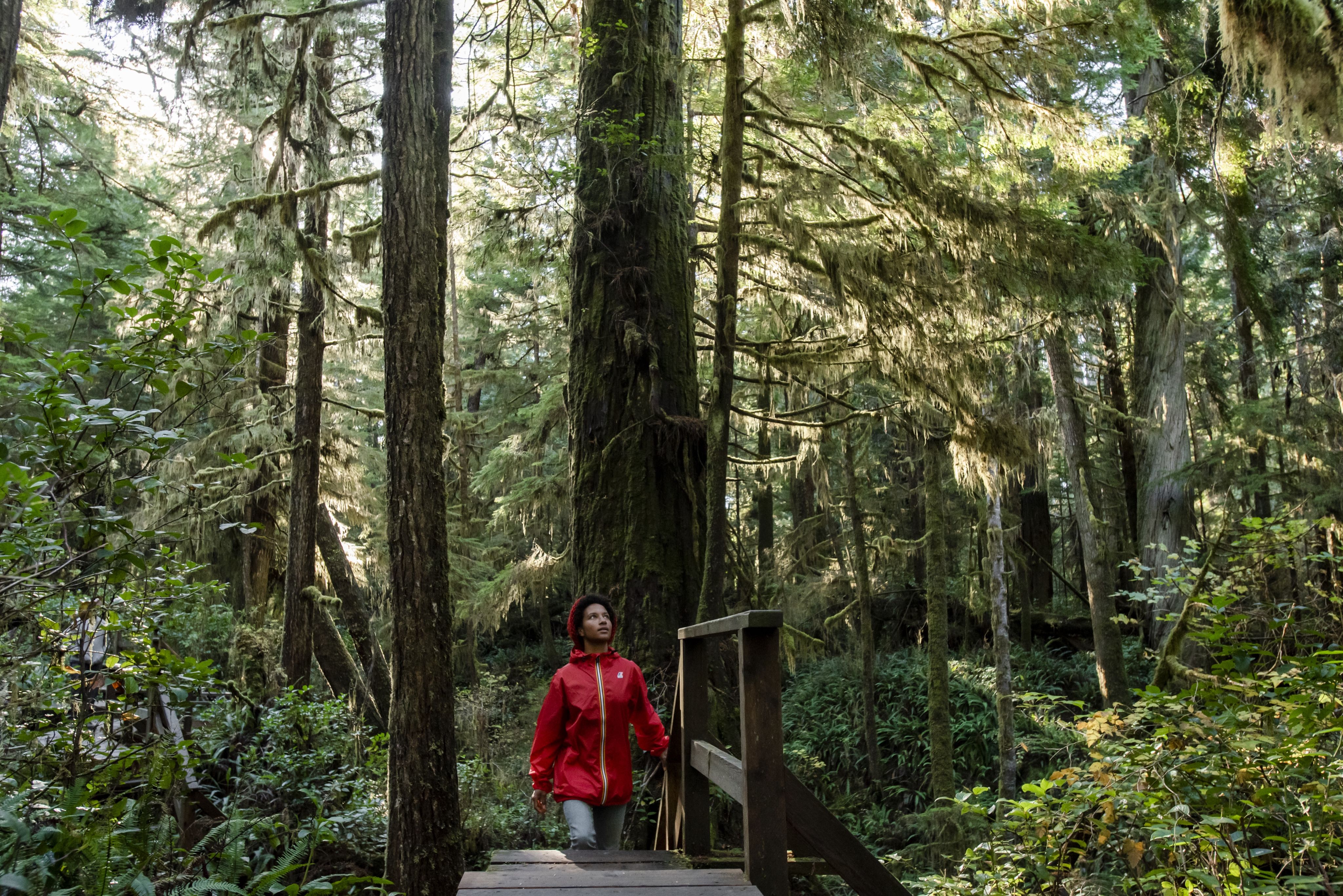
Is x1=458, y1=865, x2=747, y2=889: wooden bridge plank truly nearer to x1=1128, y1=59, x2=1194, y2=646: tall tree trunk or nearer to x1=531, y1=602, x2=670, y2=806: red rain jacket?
x1=531, y1=602, x2=670, y2=806: red rain jacket

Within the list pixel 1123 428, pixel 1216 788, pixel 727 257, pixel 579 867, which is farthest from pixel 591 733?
pixel 1123 428

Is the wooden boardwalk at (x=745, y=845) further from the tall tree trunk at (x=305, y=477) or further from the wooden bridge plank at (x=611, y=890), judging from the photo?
the tall tree trunk at (x=305, y=477)

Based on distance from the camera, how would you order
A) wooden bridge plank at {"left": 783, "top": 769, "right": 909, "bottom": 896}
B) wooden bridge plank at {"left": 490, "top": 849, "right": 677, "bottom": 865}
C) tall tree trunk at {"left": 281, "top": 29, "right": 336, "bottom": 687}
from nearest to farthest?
wooden bridge plank at {"left": 783, "top": 769, "right": 909, "bottom": 896} → wooden bridge plank at {"left": 490, "top": 849, "right": 677, "bottom": 865} → tall tree trunk at {"left": 281, "top": 29, "right": 336, "bottom": 687}

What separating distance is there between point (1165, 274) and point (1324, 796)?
1317cm

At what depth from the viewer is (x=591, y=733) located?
4.60 metres

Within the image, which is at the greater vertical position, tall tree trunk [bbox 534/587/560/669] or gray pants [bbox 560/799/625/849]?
gray pants [bbox 560/799/625/849]

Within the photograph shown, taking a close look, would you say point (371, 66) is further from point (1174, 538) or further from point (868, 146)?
point (1174, 538)

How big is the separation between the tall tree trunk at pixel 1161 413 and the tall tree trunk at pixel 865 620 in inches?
171

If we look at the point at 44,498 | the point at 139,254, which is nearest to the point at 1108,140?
the point at 139,254

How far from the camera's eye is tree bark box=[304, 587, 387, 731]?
11.9 meters

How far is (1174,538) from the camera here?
1412cm

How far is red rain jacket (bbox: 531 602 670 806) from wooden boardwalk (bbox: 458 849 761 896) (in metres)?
0.49

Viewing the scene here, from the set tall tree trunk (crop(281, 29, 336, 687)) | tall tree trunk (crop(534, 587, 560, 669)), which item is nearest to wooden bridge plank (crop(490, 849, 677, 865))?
tall tree trunk (crop(281, 29, 336, 687))

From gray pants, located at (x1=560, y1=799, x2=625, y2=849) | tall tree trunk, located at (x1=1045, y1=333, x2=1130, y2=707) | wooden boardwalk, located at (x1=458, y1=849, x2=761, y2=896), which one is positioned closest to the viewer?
wooden boardwalk, located at (x1=458, y1=849, x2=761, y2=896)
